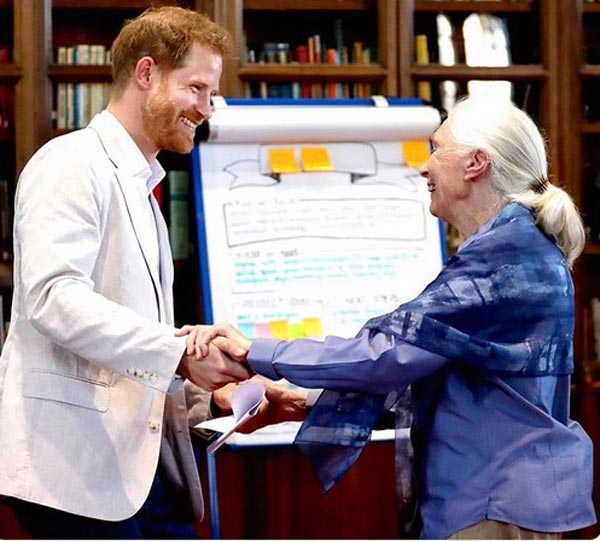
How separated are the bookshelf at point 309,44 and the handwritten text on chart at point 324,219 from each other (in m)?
0.56

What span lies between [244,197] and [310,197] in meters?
0.22

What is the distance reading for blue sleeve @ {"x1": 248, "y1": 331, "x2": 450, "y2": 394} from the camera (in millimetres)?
1867

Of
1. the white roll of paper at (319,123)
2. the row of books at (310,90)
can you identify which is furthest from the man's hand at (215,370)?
the row of books at (310,90)

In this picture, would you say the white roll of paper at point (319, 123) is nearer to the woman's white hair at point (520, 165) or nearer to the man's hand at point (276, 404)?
the man's hand at point (276, 404)

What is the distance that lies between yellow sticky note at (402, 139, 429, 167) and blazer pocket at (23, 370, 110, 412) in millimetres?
1910

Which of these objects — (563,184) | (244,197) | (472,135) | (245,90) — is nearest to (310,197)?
(244,197)

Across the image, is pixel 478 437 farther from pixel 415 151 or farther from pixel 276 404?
pixel 415 151

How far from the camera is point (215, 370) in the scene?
209cm

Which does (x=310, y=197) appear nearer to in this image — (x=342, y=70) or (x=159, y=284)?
(x=342, y=70)

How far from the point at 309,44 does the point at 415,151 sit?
2.46 ft

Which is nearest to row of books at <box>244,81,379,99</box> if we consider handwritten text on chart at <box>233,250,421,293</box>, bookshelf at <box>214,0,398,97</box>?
→ bookshelf at <box>214,0,398,97</box>

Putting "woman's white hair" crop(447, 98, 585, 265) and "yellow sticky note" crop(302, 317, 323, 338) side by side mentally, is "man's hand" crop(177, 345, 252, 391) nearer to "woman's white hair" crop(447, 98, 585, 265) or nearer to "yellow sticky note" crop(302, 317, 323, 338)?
"woman's white hair" crop(447, 98, 585, 265)

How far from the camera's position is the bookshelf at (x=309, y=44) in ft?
12.8

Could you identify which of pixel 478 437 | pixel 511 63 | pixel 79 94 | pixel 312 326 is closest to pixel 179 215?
pixel 79 94
